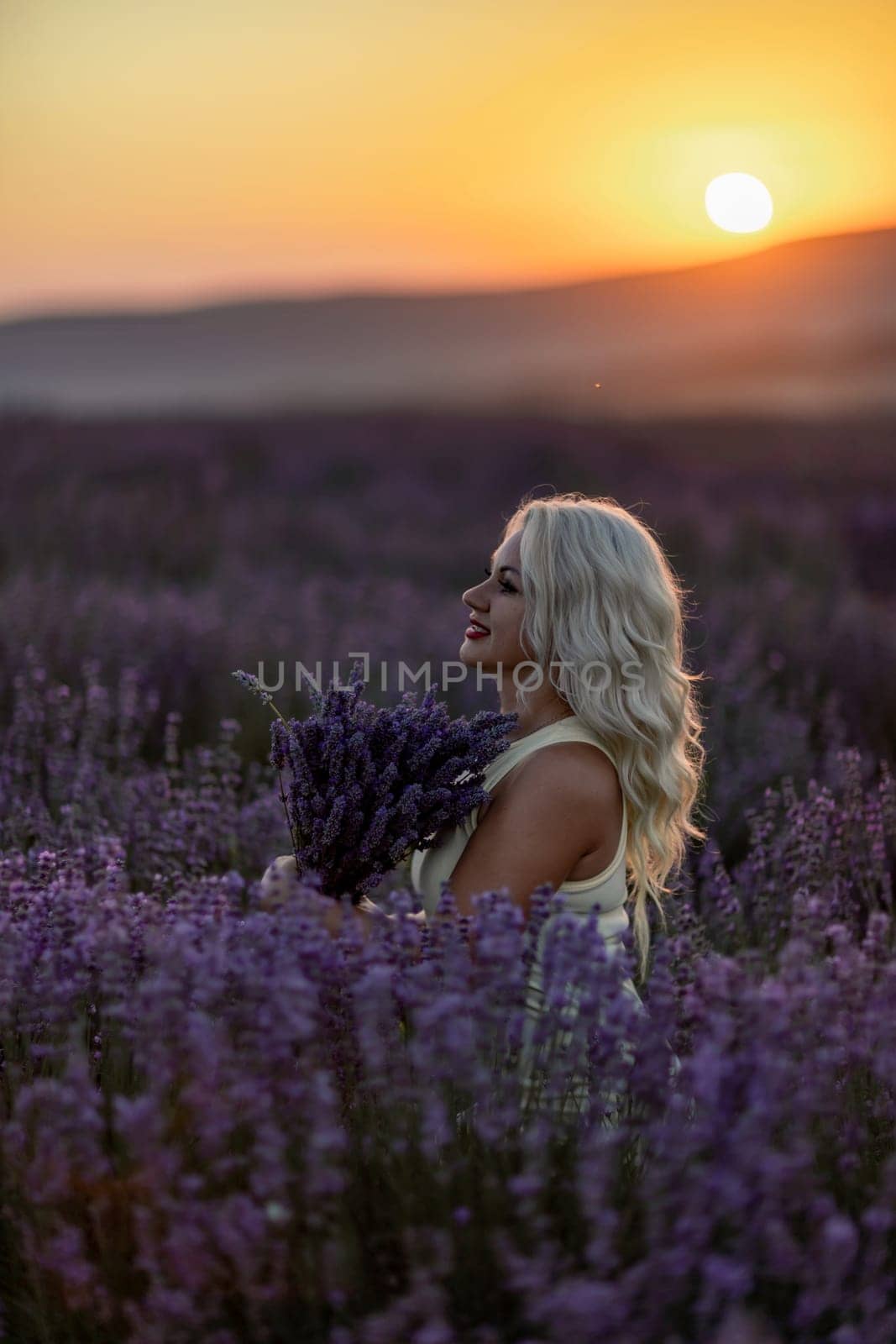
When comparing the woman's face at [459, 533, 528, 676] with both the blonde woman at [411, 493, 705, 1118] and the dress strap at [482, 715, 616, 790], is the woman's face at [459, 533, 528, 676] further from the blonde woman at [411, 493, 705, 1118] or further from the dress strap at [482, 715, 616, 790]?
the dress strap at [482, 715, 616, 790]

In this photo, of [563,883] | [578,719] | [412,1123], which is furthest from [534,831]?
[412,1123]

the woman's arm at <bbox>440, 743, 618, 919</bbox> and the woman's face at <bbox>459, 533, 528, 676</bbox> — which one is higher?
the woman's face at <bbox>459, 533, 528, 676</bbox>

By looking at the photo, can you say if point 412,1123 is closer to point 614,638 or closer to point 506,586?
point 614,638

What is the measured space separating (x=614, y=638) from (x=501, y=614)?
28cm

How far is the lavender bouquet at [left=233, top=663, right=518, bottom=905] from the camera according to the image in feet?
8.22

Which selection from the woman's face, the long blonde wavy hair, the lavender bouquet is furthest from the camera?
the woman's face

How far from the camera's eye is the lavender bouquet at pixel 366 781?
2506 millimetres

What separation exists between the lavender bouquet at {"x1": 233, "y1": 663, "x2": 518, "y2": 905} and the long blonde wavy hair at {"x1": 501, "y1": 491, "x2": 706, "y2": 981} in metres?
0.35

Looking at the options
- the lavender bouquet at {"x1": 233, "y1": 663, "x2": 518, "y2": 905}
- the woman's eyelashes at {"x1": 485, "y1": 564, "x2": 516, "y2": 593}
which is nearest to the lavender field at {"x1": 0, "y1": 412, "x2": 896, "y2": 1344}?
the lavender bouquet at {"x1": 233, "y1": 663, "x2": 518, "y2": 905}

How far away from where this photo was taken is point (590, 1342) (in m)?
1.51

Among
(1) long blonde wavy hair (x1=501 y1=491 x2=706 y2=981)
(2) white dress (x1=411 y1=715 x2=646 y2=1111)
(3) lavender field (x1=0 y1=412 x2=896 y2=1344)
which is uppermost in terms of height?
(1) long blonde wavy hair (x1=501 y1=491 x2=706 y2=981)

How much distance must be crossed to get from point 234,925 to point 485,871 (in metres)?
0.72

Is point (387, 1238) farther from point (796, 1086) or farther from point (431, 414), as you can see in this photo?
point (431, 414)

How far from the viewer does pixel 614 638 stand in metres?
2.93
